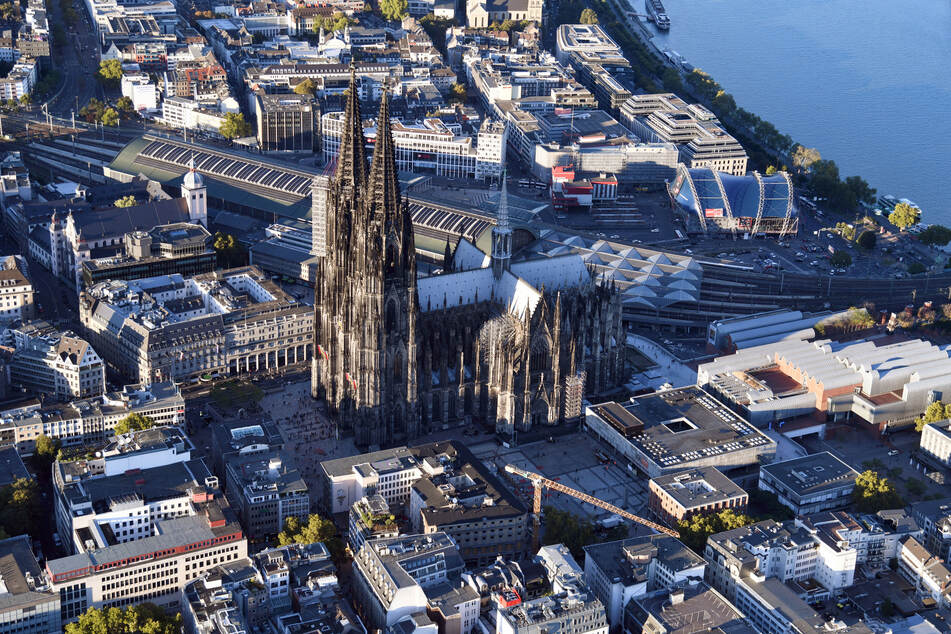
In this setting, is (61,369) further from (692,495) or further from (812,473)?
(812,473)

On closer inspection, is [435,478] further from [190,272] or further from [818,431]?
[190,272]


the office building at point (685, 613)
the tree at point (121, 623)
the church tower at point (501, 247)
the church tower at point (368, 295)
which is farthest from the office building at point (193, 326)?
the office building at point (685, 613)

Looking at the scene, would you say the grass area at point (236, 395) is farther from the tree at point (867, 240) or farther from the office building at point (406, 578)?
the tree at point (867, 240)

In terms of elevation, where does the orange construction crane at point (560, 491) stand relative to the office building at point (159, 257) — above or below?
below

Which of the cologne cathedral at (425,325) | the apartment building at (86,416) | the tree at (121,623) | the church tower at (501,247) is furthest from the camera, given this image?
the church tower at (501,247)

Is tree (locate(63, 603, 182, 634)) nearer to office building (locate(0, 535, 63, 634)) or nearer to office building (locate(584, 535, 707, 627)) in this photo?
office building (locate(0, 535, 63, 634))

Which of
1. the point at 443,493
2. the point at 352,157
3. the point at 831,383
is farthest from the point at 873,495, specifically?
the point at 352,157

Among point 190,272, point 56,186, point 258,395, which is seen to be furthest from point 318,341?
point 56,186
